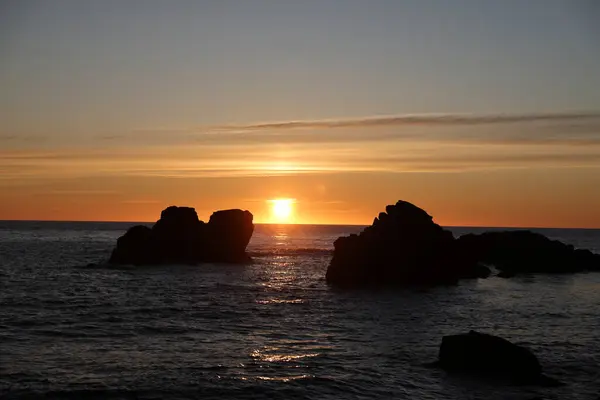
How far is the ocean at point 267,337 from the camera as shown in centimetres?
2516

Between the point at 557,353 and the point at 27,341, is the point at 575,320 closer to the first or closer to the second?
the point at 557,353

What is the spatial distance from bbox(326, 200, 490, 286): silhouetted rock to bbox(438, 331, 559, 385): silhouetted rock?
Result: 128 ft

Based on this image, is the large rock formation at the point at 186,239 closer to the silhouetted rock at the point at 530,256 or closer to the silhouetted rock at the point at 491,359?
the silhouetted rock at the point at 530,256

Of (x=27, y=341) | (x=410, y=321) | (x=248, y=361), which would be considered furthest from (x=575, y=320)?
(x=27, y=341)

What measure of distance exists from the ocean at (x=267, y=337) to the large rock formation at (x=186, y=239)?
956 inches

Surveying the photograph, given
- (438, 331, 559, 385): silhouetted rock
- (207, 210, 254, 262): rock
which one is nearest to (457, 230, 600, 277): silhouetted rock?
(207, 210, 254, 262): rock

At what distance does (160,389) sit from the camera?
80.1 feet

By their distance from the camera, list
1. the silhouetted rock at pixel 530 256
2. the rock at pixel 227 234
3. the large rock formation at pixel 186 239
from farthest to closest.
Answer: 1. the rock at pixel 227 234
2. the silhouetted rock at pixel 530 256
3. the large rock formation at pixel 186 239

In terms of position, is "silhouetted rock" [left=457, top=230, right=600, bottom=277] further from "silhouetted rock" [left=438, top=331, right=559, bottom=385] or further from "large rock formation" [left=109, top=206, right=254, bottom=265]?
"silhouetted rock" [left=438, top=331, right=559, bottom=385]

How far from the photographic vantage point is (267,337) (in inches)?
1412

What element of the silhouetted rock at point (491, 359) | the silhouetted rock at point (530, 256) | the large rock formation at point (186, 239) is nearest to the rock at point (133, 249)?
the large rock formation at point (186, 239)

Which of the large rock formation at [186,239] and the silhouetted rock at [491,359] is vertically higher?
the large rock formation at [186,239]

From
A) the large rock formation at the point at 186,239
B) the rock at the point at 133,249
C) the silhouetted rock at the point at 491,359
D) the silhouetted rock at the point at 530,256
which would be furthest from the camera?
the silhouetted rock at the point at 530,256

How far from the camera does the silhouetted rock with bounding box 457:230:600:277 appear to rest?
94562 millimetres
